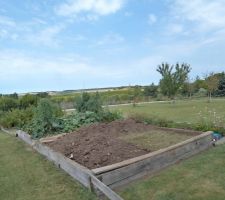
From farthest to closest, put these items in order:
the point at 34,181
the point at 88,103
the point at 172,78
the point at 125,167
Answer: the point at 172,78, the point at 88,103, the point at 34,181, the point at 125,167

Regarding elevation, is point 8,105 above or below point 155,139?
above

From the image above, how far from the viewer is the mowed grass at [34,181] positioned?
14.6 feet

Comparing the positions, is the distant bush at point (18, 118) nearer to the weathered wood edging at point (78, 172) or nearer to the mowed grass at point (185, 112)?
the mowed grass at point (185, 112)

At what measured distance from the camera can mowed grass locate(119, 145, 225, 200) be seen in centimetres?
400

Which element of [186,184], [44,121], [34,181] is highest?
[44,121]

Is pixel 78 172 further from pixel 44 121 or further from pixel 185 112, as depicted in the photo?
pixel 185 112

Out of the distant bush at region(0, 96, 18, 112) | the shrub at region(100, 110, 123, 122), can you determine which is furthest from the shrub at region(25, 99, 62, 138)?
the distant bush at region(0, 96, 18, 112)

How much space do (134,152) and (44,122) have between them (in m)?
4.51

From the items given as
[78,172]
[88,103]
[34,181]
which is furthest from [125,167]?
[88,103]

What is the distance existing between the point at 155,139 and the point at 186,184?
2363 millimetres

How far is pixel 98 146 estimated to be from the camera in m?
5.93

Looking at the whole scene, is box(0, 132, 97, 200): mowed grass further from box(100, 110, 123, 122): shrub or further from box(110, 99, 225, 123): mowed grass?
box(110, 99, 225, 123): mowed grass

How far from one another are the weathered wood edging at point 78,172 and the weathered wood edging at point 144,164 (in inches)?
6.4

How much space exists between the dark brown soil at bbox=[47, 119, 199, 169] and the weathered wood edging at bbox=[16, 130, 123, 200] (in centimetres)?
20
